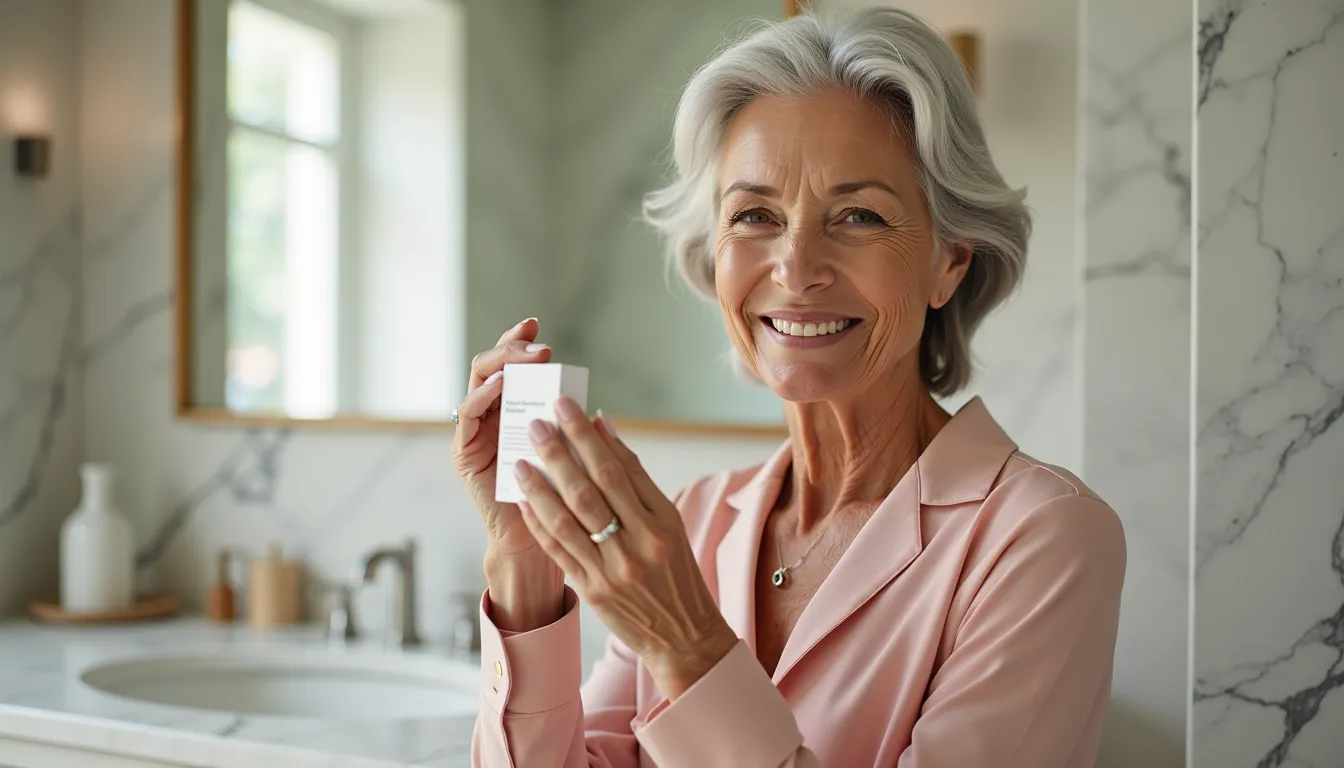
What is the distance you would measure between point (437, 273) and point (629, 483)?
1363mm

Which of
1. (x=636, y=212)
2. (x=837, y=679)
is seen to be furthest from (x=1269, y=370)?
(x=636, y=212)

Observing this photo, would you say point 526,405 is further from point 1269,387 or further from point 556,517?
point 1269,387

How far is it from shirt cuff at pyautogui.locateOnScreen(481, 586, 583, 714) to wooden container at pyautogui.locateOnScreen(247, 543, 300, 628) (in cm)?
126

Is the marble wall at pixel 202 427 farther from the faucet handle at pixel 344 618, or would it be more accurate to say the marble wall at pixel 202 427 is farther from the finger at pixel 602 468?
the finger at pixel 602 468

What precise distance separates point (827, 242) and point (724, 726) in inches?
20.0

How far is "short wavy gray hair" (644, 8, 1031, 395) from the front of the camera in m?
1.21

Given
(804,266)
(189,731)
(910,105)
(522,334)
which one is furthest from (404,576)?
(910,105)

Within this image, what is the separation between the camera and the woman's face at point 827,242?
121 centimetres

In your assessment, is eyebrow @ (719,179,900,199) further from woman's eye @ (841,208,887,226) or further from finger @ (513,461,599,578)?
finger @ (513,461,599,578)

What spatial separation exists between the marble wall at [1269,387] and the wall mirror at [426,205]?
0.82 m

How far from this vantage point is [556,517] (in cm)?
96

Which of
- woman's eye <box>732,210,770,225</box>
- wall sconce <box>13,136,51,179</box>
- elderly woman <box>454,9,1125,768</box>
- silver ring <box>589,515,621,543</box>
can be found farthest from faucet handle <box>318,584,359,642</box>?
silver ring <box>589,515,621,543</box>

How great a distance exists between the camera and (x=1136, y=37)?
63.8 inches

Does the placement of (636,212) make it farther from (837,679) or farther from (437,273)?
(837,679)
